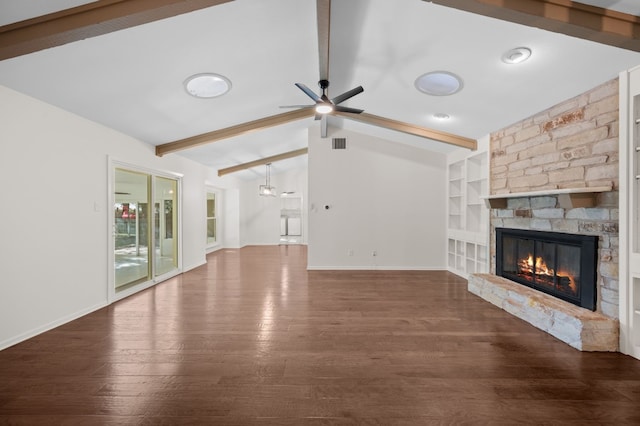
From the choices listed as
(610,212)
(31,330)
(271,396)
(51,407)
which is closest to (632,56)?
(610,212)

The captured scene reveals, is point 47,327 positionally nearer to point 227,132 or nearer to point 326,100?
point 227,132

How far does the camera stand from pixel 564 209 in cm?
327

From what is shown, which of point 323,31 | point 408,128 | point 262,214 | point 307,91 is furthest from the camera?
point 262,214

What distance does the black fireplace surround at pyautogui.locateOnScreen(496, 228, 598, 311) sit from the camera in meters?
2.95

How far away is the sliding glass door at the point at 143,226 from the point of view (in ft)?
15.1

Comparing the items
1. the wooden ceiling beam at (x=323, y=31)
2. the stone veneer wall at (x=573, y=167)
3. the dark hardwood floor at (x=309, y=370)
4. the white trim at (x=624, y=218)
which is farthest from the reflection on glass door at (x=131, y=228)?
the white trim at (x=624, y=218)

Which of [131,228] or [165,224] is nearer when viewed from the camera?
[131,228]

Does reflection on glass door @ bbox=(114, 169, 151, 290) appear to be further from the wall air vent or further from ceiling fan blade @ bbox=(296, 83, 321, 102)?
the wall air vent

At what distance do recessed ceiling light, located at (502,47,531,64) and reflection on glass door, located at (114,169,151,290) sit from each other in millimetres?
5265

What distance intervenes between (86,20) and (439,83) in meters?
3.66

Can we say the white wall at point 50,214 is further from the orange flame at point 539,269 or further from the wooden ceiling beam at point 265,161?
the orange flame at point 539,269

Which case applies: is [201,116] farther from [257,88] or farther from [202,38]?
[202,38]

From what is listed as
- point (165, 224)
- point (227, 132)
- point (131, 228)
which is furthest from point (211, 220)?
point (227, 132)

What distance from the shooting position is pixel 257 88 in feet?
12.9
